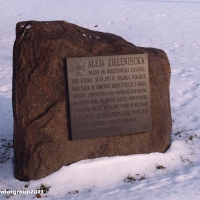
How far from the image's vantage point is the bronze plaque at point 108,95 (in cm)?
397

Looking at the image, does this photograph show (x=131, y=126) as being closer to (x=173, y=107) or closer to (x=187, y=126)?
(x=187, y=126)

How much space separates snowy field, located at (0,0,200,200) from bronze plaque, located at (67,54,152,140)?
0.34m

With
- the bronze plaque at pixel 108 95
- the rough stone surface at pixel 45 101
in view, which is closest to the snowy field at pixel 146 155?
the rough stone surface at pixel 45 101

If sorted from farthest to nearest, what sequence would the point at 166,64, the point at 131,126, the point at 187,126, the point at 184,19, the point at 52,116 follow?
the point at 184,19 → the point at 187,126 → the point at 166,64 → the point at 131,126 → the point at 52,116

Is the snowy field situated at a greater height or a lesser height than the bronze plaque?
lesser

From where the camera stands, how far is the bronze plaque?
13.0 feet

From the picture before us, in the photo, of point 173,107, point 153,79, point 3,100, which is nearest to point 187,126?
point 173,107

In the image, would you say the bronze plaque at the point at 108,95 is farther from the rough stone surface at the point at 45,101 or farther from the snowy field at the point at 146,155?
the snowy field at the point at 146,155

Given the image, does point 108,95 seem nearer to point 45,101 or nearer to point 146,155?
point 45,101

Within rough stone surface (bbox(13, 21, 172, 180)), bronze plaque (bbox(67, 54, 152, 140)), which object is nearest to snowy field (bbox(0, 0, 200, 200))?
rough stone surface (bbox(13, 21, 172, 180))

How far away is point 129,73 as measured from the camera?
411 cm

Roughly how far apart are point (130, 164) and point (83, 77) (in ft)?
3.45

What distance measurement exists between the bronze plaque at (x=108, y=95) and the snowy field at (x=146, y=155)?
344 millimetres

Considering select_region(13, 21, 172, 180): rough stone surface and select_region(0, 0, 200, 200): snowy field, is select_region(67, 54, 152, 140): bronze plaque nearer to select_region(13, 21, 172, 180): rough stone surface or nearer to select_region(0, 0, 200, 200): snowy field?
select_region(13, 21, 172, 180): rough stone surface
